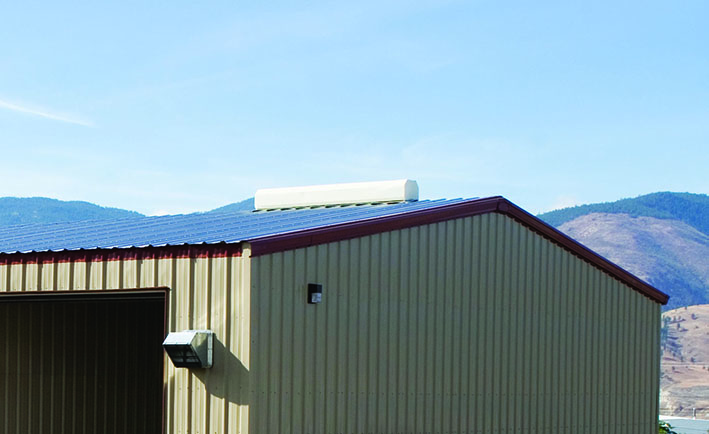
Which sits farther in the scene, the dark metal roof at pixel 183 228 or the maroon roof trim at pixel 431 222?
the dark metal roof at pixel 183 228

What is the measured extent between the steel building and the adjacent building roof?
0.04 metres

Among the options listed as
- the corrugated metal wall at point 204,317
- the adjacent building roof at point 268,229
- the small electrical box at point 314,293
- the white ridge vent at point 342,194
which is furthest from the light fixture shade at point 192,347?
the white ridge vent at point 342,194

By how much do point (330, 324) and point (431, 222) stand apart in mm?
2337

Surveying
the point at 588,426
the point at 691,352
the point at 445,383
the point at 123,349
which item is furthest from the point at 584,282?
the point at 691,352

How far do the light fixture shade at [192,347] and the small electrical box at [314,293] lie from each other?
1.12 meters

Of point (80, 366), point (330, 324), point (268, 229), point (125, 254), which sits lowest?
point (80, 366)

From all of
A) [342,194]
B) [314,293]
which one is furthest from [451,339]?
[342,194]

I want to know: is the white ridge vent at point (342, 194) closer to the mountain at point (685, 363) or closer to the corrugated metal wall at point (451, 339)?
the corrugated metal wall at point (451, 339)

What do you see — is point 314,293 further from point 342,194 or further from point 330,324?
point 342,194

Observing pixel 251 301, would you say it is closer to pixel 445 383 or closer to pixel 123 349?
pixel 445 383

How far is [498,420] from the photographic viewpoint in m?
15.1

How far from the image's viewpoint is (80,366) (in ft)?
51.9

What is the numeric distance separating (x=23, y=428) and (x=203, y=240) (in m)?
4.84

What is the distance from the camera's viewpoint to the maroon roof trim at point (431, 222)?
11656 millimetres
